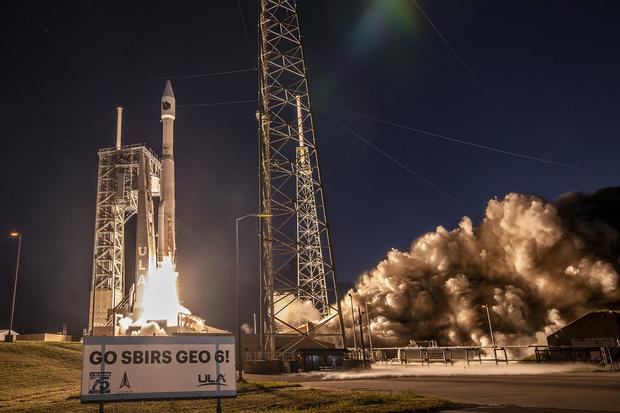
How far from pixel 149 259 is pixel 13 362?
3443 cm

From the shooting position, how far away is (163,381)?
10.9 metres

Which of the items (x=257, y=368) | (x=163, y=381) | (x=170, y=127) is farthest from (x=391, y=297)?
(x=163, y=381)

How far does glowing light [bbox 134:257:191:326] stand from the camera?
63.5m

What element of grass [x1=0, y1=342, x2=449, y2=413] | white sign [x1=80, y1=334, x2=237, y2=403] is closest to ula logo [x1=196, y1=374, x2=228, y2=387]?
white sign [x1=80, y1=334, x2=237, y2=403]

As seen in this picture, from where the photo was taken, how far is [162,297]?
209ft

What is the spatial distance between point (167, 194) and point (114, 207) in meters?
19.0

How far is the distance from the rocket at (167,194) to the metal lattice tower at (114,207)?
11.5 metres

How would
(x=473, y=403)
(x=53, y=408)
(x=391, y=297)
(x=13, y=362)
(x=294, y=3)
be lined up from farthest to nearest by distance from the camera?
(x=391, y=297) < (x=294, y=3) < (x=13, y=362) < (x=53, y=408) < (x=473, y=403)

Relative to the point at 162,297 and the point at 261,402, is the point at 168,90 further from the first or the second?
the point at 261,402

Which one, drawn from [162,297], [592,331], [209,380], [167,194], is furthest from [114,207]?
[209,380]

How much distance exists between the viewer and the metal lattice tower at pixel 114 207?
77688 mm

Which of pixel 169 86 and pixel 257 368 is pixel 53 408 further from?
pixel 169 86

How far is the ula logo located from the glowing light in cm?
5515

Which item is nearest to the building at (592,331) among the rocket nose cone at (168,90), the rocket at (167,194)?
the rocket at (167,194)
